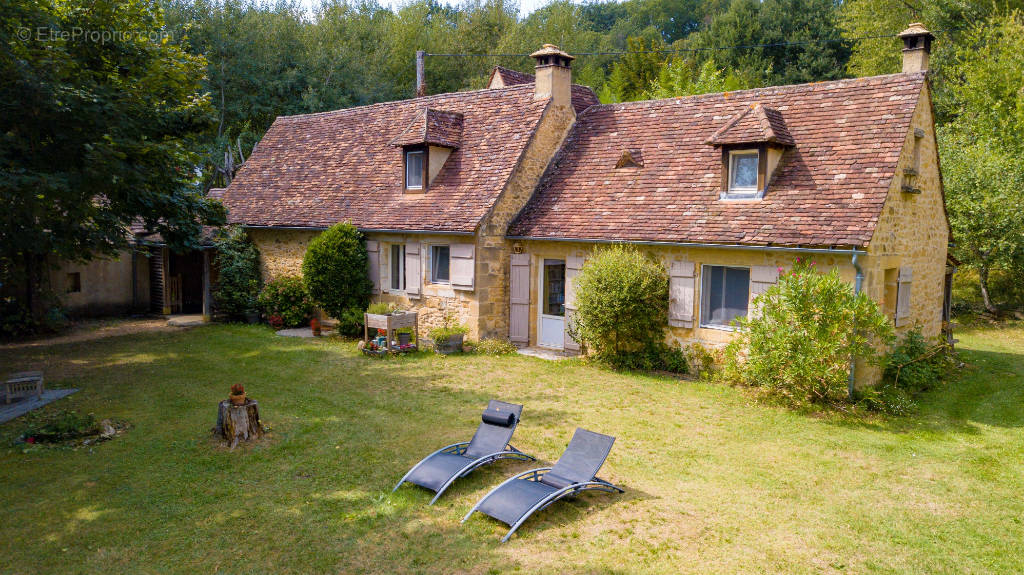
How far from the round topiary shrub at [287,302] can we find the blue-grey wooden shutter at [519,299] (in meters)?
5.97

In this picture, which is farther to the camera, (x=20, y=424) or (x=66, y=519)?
(x=20, y=424)

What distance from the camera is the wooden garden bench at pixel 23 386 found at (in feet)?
35.4

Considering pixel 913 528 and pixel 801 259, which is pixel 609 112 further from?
pixel 913 528

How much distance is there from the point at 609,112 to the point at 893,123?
22.7 feet

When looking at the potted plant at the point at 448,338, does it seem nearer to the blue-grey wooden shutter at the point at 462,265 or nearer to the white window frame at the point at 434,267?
the blue-grey wooden shutter at the point at 462,265

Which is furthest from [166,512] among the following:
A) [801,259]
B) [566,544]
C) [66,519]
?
[801,259]

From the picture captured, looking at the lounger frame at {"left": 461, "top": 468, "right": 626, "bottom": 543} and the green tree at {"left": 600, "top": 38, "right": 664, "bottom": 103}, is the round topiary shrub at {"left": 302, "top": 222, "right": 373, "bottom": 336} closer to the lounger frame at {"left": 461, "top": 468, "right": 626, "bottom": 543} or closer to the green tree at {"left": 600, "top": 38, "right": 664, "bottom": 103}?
the lounger frame at {"left": 461, "top": 468, "right": 626, "bottom": 543}

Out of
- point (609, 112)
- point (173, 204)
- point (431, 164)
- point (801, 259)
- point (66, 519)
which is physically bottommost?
point (66, 519)

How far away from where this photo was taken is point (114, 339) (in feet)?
54.4

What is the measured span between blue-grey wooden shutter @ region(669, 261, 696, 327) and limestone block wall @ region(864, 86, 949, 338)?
3120mm

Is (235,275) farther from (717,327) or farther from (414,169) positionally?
(717,327)

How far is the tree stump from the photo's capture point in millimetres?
8859

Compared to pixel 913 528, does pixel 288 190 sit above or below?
above

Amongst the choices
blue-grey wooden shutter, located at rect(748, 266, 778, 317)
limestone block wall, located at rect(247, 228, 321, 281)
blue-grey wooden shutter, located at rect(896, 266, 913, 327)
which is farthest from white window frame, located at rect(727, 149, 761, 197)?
limestone block wall, located at rect(247, 228, 321, 281)
